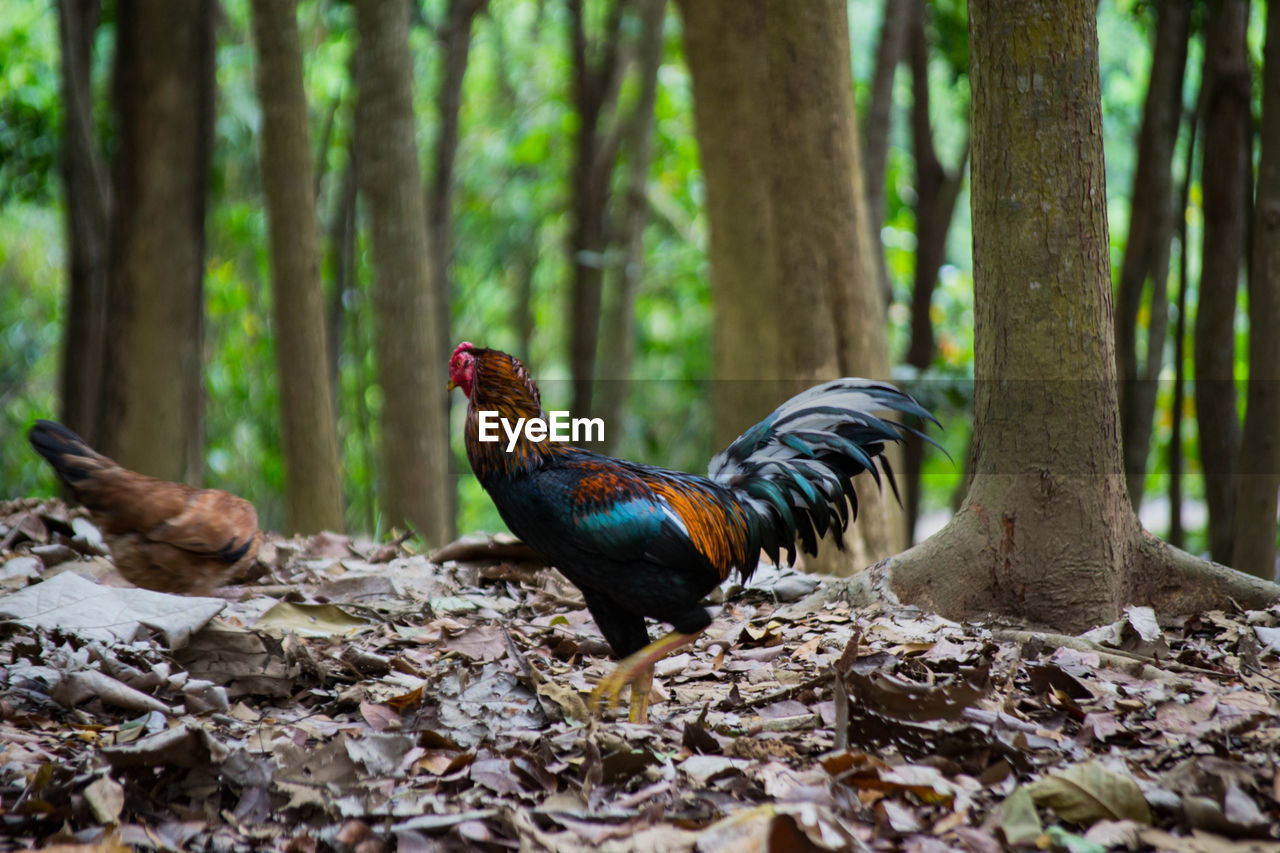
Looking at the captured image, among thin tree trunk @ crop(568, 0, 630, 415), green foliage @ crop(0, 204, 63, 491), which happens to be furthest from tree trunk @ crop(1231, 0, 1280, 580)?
green foliage @ crop(0, 204, 63, 491)

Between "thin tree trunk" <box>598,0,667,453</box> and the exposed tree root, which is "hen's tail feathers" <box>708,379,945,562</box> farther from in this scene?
"thin tree trunk" <box>598,0,667,453</box>

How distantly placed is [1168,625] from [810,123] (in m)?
3.03

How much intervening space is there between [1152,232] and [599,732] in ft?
20.2

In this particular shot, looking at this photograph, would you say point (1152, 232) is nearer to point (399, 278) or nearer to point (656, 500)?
point (399, 278)

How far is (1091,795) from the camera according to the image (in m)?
2.46

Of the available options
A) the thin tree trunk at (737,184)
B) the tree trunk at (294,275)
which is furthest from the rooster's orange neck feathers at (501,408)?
the tree trunk at (294,275)

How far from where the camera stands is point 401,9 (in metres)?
7.04

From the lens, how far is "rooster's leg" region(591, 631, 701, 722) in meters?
3.42

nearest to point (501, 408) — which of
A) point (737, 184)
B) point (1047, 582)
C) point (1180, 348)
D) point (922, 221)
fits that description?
point (1047, 582)

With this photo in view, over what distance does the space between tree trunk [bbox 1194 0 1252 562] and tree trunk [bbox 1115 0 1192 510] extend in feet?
2.34

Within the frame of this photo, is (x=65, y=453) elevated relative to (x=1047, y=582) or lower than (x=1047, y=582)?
elevated

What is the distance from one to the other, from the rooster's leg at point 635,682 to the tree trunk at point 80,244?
16.4 feet

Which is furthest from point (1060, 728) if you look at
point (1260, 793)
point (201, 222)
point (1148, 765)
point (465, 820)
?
point (201, 222)

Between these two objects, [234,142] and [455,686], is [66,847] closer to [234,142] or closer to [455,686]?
[455,686]
